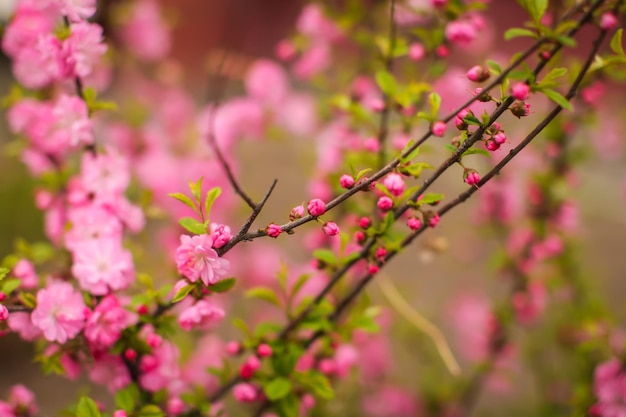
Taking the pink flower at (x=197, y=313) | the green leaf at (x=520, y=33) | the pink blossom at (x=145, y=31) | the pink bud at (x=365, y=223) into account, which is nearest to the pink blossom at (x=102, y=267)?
the pink flower at (x=197, y=313)

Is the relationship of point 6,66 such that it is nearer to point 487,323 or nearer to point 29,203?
point 29,203

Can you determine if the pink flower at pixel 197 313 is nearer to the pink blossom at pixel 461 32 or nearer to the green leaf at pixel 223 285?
the green leaf at pixel 223 285

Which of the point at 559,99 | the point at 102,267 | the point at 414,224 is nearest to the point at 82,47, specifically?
the point at 102,267

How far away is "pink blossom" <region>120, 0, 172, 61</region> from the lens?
4.92 feet

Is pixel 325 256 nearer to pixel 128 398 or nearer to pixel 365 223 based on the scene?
pixel 365 223

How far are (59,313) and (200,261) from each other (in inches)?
8.4

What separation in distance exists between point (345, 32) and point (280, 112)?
1.37ft

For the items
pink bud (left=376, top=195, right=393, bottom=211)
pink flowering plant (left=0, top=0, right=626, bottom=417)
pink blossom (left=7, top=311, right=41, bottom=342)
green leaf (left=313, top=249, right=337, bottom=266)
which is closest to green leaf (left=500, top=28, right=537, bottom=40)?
pink flowering plant (left=0, top=0, right=626, bottom=417)

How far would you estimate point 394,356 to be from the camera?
173 cm

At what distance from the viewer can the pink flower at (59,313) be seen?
0.70 m

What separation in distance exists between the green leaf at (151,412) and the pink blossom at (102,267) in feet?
0.53

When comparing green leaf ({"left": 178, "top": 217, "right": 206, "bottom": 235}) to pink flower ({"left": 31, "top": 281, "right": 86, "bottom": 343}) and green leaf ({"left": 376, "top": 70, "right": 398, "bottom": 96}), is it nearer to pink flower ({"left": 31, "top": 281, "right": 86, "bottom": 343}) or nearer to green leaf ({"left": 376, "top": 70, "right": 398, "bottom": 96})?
pink flower ({"left": 31, "top": 281, "right": 86, "bottom": 343})

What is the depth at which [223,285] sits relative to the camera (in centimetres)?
70

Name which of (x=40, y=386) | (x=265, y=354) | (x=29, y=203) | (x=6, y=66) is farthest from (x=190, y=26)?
(x=265, y=354)
